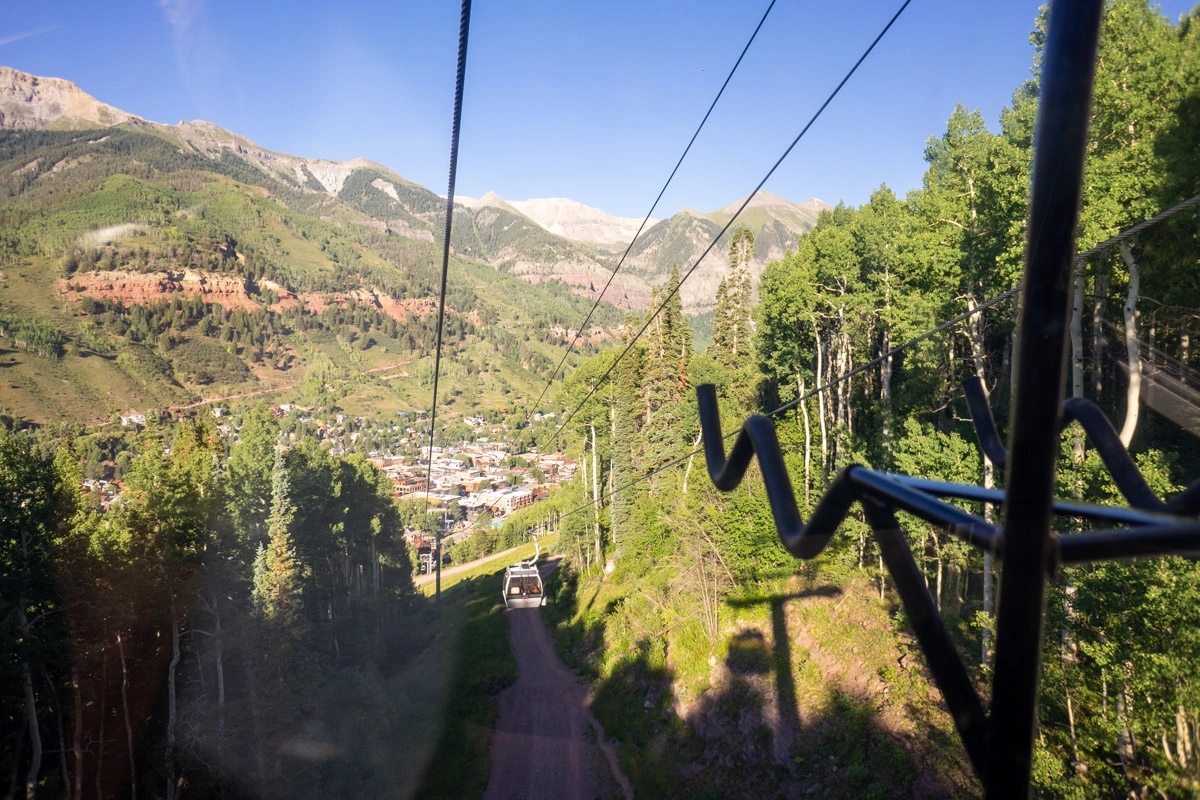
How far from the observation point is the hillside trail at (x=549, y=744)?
20.0m

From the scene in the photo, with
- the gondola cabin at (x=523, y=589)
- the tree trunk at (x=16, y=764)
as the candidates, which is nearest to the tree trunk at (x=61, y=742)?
the tree trunk at (x=16, y=764)

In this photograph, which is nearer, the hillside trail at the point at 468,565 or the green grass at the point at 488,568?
the green grass at the point at 488,568

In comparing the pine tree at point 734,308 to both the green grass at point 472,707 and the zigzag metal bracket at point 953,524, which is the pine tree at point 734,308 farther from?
the zigzag metal bracket at point 953,524

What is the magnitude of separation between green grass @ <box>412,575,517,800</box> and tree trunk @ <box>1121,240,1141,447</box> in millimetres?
20646

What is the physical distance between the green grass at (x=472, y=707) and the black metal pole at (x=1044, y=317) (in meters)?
A: 23.3

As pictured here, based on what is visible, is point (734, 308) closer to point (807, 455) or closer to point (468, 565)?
point (807, 455)

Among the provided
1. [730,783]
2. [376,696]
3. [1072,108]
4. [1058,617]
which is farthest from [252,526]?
[1072,108]

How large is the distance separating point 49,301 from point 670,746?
229 m

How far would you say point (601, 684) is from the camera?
26469 mm

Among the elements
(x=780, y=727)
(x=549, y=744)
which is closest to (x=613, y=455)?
(x=549, y=744)

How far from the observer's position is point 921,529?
14.9 metres

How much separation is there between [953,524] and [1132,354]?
32.9 ft

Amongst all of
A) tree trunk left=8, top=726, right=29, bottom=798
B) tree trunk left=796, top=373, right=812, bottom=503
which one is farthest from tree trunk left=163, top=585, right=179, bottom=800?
tree trunk left=796, top=373, right=812, bottom=503

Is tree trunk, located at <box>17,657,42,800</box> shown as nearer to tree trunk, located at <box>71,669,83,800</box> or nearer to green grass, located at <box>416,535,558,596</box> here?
tree trunk, located at <box>71,669,83,800</box>
